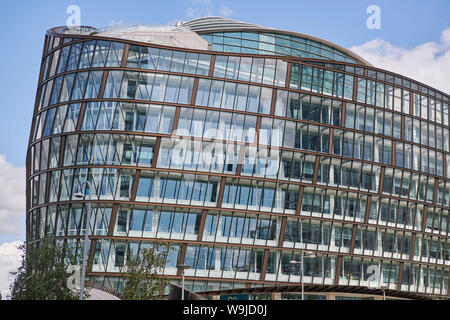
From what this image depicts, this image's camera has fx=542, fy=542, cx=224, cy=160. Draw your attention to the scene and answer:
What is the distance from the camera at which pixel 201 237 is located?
56.7 meters

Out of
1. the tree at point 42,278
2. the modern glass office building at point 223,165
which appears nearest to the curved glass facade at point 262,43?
the modern glass office building at point 223,165

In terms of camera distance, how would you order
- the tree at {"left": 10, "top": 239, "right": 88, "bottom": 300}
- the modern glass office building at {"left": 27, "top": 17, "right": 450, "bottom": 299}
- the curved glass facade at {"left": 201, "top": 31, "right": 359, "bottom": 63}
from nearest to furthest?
the tree at {"left": 10, "top": 239, "right": 88, "bottom": 300}, the modern glass office building at {"left": 27, "top": 17, "right": 450, "bottom": 299}, the curved glass facade at {"left": 201, "top": 31, "right": 359, "bottom": 63}

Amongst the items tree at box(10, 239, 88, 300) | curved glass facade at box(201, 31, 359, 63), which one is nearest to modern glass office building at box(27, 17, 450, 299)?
curved glass facade at box(201, 31, 359, 63)

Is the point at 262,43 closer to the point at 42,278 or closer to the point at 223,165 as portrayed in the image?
the point at 223,165

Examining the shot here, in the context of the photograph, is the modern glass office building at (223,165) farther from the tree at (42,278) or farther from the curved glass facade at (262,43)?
the tree at (42,278)

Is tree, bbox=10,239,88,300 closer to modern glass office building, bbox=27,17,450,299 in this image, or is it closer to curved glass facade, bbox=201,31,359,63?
modern glass office building, bbox=27,17,450,299

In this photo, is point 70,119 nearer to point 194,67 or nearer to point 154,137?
point 154,137

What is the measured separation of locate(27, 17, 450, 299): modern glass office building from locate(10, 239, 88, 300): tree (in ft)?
59.8

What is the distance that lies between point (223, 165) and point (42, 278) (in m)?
27.0

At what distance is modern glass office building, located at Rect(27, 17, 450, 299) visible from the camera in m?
56.2

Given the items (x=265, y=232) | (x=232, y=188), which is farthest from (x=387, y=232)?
(x=232, y=188)
